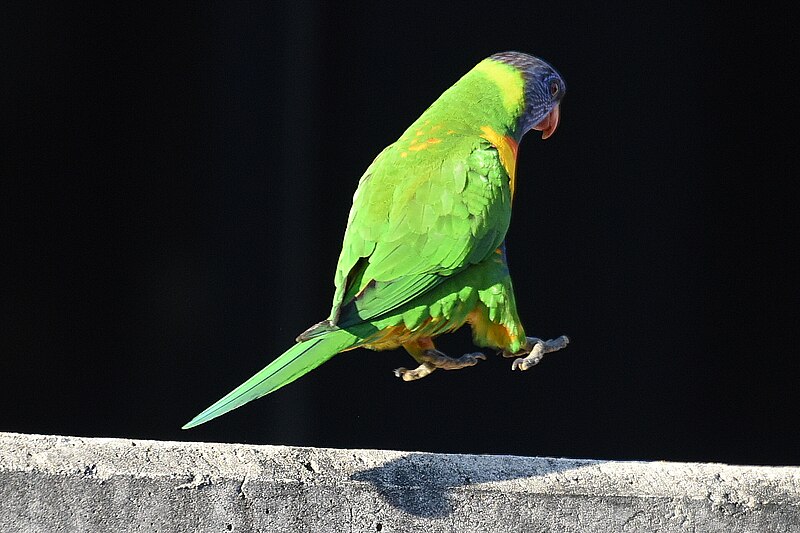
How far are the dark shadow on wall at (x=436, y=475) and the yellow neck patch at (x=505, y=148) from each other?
72 centimetres

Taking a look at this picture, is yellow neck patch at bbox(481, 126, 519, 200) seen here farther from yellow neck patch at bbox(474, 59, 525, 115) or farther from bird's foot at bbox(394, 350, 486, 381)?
bird's foot at bbox(394, 350, 486, 381)

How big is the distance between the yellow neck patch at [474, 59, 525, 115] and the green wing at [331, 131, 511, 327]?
0.31 metres

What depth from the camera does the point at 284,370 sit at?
2482mm

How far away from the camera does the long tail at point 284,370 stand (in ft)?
7.82

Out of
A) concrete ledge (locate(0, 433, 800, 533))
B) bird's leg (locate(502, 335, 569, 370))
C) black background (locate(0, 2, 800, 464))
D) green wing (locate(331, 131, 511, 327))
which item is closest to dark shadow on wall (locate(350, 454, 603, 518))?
concrete ledge (locate(0, 433, 800, 533))

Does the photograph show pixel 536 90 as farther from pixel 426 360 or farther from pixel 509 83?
pixel 426 360

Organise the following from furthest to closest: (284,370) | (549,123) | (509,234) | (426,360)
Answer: (509,234), (549,123), (426,360), (284,370)

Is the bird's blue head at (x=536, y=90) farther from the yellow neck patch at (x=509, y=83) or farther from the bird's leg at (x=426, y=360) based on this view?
the bird's leg at (x=426, y=360)

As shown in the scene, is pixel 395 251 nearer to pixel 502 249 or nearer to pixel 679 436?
pixel 502 249

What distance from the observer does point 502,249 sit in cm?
288

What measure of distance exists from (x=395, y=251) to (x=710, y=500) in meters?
0.98

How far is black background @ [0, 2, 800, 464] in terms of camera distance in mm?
5125

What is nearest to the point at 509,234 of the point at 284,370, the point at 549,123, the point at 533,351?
the point at 549,123

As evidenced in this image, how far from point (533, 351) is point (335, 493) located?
68cm
